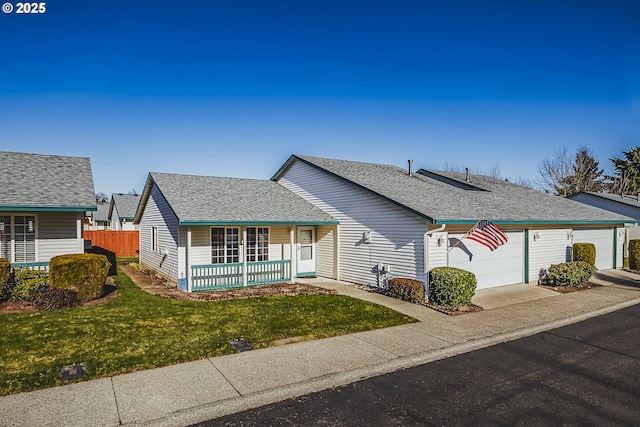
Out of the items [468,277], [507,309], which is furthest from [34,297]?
[507,309]

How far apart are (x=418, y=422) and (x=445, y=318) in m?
5.92

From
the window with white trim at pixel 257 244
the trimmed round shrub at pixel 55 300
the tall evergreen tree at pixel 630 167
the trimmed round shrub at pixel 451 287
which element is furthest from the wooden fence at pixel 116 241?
the tall evergreen tree at pixel 630 167

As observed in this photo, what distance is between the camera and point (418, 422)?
18.2 ft

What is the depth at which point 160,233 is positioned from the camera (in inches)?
715

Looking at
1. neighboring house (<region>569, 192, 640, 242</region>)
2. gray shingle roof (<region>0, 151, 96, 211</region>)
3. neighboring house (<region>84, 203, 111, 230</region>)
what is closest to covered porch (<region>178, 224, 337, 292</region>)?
gray shingle roof (<region>0, 151, 96, 211</region>)

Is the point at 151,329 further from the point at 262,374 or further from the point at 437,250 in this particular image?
the point at 437,250

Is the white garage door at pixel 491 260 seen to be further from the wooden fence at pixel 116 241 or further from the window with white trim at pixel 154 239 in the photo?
the wooden fence at pixel 116 241

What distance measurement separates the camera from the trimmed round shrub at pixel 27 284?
1158cm

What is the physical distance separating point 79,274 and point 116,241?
1835cm

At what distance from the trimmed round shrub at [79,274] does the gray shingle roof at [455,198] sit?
357 inches

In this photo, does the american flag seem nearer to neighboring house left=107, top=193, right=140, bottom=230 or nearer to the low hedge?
the low hedge

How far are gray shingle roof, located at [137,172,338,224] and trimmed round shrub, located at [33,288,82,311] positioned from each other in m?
3.68

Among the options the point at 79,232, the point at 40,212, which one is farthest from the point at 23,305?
the point at 40,212

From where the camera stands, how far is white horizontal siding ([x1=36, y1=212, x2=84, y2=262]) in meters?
13.9
